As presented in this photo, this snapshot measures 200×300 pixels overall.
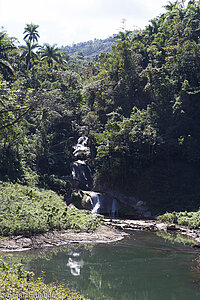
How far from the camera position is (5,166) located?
28547mm

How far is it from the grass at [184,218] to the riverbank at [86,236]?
2.60 ft

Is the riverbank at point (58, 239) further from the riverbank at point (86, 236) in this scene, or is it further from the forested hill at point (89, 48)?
the forested hill at point (89, 48)

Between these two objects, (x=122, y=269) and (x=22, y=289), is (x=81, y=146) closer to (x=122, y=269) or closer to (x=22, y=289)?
(x=122, y=269)

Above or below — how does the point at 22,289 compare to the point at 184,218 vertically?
above

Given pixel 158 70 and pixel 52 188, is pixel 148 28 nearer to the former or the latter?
pixel 158 70

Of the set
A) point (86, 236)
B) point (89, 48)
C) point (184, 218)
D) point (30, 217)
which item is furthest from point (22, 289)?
point (89, 48)

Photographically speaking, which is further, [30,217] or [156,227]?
[156,227]

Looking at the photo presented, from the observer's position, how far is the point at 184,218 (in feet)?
84.4

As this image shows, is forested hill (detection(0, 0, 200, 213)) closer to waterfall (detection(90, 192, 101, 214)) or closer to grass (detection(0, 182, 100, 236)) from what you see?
waterfall (detection(90, 192, 101, 214))

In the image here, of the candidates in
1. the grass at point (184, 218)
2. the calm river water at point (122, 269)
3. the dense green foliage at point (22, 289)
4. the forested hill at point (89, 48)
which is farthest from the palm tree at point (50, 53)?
the forested hill at point (89, 48)

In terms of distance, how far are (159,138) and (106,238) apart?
637 inches

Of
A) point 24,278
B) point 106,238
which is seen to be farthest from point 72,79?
Answer: point 24,278

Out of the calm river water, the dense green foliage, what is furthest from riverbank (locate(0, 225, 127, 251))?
the dense green foliage

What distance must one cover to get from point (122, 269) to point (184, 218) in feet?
44.3
